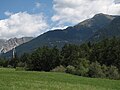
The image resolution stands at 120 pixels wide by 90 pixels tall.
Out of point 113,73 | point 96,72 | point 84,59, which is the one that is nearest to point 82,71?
point 96,72

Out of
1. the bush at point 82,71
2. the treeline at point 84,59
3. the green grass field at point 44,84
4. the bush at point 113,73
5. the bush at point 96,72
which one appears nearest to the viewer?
the green grass field at point 44,84

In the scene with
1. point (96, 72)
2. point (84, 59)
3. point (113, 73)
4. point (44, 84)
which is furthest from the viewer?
point (84, 59)

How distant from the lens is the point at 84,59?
13088cm

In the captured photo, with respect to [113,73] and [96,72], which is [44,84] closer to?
[96,72]

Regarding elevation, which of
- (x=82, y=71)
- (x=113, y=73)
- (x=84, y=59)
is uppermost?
(x=84, y=59)

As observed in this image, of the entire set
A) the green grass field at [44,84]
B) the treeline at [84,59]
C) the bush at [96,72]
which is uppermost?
the treeline at [84,59]

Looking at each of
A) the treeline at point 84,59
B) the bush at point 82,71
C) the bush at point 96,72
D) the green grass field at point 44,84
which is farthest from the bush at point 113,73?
the green grass field at point 44,84

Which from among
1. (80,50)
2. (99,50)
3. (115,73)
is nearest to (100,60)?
(99,50)

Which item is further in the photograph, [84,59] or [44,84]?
[84,59]

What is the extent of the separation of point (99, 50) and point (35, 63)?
50.1 metres

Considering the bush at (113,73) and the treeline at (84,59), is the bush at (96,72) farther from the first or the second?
the bush at (113,73)

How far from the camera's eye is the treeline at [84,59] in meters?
107

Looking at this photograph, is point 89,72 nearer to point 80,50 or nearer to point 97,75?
point 97,75

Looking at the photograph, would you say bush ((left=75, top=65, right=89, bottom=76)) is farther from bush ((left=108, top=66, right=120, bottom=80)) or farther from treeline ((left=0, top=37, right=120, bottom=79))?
bush ((left=108, top=66, right=120, bottom=80))
